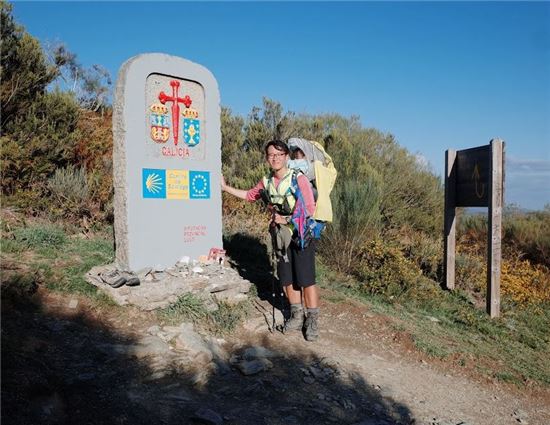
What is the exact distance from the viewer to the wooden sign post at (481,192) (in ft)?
22.8

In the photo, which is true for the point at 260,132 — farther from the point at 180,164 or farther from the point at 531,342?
the point at 531,342

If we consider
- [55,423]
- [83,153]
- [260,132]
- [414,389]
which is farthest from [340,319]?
[260,132]

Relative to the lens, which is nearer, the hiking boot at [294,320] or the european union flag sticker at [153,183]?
the hiking boot at [294,320]

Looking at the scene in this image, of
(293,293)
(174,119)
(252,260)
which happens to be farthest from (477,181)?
(174,119)

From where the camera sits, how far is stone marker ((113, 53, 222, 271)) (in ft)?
16.0

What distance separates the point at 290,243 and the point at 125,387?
6.86 feet

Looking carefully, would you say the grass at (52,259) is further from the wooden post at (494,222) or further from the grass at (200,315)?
the wooden post at (494,222)

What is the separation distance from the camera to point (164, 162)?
16.9 feet

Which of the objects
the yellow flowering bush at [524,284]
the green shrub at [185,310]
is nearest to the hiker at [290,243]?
the green shrub at [185,310]

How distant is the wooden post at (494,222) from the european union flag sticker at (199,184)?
4313mm

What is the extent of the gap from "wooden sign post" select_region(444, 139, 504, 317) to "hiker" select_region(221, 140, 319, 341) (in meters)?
3.70

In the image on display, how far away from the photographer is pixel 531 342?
20.6ft

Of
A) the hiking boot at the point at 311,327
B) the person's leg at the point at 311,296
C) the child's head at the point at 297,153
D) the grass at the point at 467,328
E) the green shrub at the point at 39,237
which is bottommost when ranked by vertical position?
the grass at the point at 467,328

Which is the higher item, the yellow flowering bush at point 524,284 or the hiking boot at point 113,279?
the hiking boot at point 113,279
